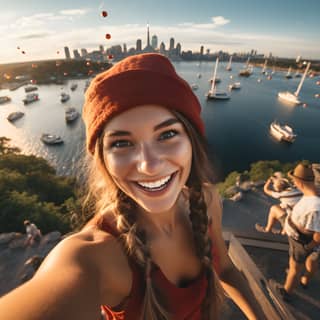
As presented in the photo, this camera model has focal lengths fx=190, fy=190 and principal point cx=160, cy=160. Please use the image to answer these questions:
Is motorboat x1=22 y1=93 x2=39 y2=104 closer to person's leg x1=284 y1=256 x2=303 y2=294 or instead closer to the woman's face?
the woman's face

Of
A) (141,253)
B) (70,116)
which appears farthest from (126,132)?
(70,116)

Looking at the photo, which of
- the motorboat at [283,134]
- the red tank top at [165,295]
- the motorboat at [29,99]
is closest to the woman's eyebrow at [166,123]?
the red tank top at [165,295]

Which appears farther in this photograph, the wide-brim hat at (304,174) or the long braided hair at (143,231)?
the wide-brim hat at (304,174)

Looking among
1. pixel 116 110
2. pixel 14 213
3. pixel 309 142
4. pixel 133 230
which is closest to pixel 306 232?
pixel 133 230

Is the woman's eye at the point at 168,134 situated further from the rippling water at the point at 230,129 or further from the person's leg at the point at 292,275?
the rippling water at the point at 230,129

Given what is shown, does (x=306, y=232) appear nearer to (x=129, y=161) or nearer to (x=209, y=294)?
(x=209, y=294)

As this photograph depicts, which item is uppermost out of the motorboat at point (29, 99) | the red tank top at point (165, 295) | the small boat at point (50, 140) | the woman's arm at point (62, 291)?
the woman's arm at point (62, 291)
